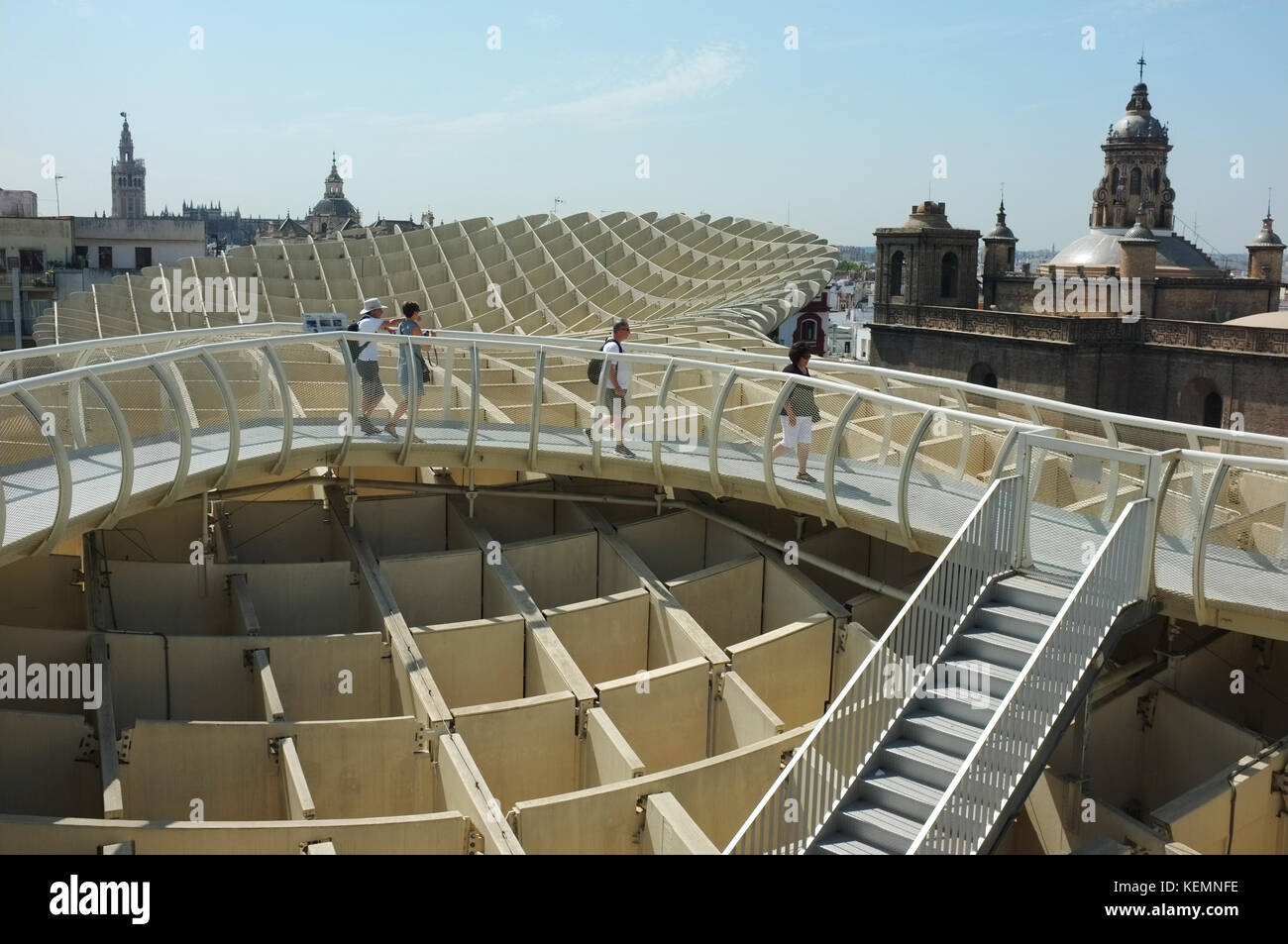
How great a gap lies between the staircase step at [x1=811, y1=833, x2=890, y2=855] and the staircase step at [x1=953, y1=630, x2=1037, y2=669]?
5.98ft

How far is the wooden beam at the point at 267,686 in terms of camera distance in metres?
11.4

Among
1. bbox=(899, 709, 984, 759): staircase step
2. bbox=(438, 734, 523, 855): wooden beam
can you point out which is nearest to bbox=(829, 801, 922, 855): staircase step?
bbox=(899, 709, 984, 759): staircase step

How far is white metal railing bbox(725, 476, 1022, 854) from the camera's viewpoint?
8.12m

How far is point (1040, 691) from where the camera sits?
338 inches

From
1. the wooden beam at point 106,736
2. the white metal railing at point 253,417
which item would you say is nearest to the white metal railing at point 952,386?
the white metal railing at point 253,417

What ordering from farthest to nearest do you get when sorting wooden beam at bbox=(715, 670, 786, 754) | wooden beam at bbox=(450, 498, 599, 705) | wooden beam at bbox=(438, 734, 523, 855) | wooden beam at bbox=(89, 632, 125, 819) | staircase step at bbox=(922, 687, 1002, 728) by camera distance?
wooden beam at bbox=(450, 498, 599, 705) → wooden beam at bbox=(715, 670, 786, 754) → wooden beam at bbox=(89, 632, 125, 819) → wooden beam at bbox=(438, 734, 523, 855) → staircase step at bbox=(922, 687, 1002, 728)

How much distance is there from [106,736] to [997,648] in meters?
7.90

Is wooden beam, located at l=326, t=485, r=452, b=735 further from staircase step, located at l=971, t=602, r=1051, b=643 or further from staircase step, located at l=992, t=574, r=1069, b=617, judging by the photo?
staircase step, located at l=992, t=574, r=1069, b=617

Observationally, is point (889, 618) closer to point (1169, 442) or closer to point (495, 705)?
point (1169, 442)

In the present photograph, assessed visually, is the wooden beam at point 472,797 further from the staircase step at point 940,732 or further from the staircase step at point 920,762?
the staircase step at point 940,732

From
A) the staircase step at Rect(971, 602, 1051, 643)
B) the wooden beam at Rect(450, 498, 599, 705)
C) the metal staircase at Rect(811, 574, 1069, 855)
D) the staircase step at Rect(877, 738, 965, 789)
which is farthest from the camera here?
the wooden beam at Rect(450, 498, 599, 705)

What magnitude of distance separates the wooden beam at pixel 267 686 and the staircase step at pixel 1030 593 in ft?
21.7

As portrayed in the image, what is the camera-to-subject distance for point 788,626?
13.5 m
